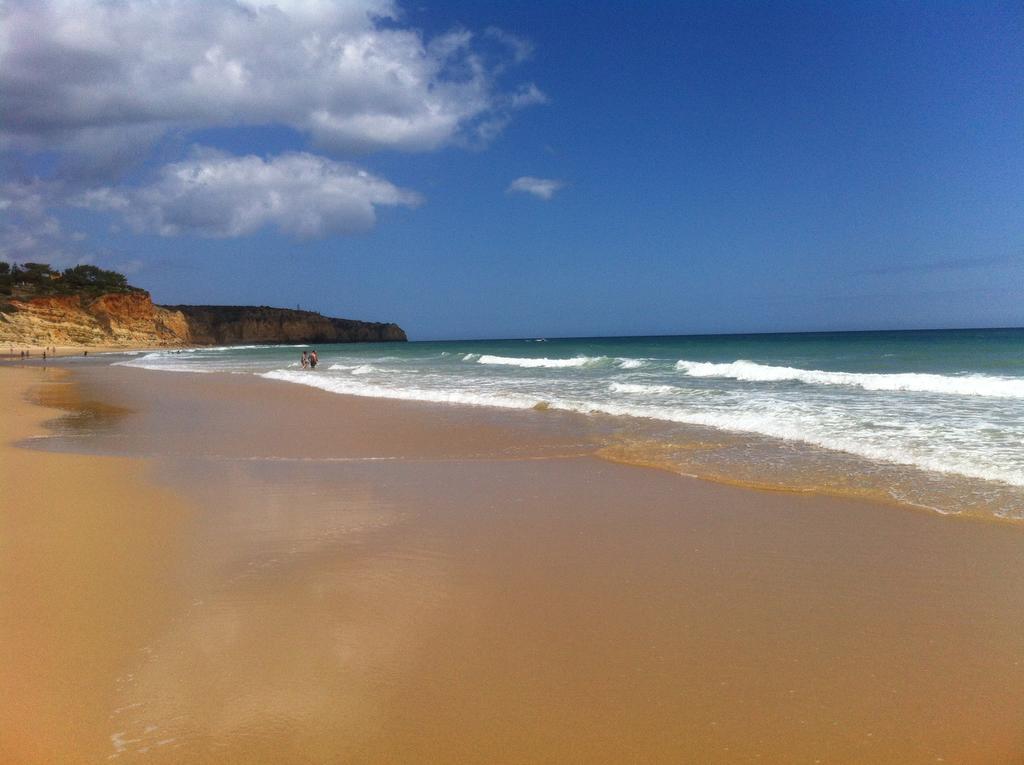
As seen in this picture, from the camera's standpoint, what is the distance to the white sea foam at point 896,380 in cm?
1447

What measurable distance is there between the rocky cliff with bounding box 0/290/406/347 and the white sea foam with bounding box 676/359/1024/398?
6120 cm

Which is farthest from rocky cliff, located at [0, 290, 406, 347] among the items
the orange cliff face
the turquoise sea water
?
the turquoise sea water

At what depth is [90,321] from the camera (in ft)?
229

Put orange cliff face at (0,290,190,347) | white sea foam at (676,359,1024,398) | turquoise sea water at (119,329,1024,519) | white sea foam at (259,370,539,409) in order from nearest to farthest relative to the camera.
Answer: turquoise sea water at (119,329,1024,519) → white sea foam at (676,359,1024,398) → white sea foam at (259,370,539,409) → orange cliff face at (0,290,190,347)

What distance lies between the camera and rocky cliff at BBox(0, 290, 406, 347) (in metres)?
62.5

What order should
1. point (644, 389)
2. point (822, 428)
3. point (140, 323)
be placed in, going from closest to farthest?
1. point (822, 428)
2. point (644, 389)
3. point (140, 323)

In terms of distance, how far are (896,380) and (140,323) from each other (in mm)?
81948

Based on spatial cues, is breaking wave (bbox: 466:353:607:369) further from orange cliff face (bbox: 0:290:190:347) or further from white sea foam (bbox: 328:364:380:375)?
orange cliff face (bbox: 0:290:190:347)

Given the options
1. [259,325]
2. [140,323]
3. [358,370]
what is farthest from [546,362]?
[259,325]

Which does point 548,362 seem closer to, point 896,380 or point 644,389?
point 644,389

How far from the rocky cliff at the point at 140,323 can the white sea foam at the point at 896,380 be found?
61.2 m

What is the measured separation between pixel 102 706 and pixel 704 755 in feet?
7.75

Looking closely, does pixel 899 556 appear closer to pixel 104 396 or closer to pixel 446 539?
pixel 446 539

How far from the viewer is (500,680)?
2838mm
